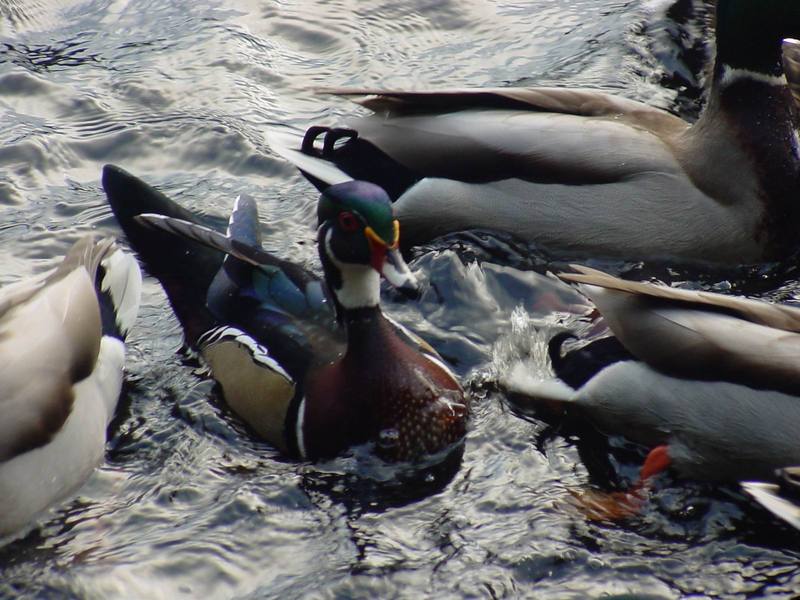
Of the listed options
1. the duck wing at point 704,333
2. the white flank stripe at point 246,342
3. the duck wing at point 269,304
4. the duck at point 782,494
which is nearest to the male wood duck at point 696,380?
the duck wing at point 704,333

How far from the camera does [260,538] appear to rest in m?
4.85

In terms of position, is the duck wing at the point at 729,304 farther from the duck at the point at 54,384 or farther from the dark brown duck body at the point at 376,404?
the duck at the point at 54,384

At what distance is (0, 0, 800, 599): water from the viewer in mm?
4672

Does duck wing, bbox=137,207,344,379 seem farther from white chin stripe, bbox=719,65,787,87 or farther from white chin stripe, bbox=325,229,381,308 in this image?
white chin stripe, bbox=719,65,787,87

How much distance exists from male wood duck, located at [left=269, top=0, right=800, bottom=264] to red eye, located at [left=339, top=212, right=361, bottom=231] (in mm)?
1656

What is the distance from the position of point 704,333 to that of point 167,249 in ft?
8.42

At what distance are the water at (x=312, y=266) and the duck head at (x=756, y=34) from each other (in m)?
1.12

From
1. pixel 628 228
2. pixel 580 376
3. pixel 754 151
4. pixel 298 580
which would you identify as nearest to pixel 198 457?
pixel 298 580

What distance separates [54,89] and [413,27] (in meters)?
2.51

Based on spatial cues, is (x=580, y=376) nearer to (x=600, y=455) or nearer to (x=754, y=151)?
(x=600, y=455)

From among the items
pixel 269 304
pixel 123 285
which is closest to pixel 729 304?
pixel 269 304

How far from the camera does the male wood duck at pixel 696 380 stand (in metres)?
4.82

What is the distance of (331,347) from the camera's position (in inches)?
213

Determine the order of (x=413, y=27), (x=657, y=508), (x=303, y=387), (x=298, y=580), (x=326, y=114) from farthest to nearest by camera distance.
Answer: (x=413, y=27) < (x=326, y=114) < (x=303, y=387) < (x=657, y=508) < (x=298, y=580)
